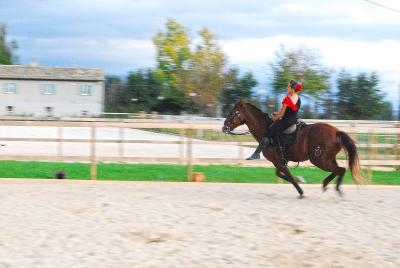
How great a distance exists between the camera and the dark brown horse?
999 cm

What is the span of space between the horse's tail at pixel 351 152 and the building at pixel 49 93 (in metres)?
56.6

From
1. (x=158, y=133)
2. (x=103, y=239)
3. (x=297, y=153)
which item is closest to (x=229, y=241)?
(x=103, y=239)

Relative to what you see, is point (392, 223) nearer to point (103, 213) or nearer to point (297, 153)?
point (297, 153)

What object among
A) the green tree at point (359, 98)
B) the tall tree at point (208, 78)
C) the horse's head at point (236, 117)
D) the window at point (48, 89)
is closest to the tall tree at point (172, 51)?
the tall tree at point (208, 78)

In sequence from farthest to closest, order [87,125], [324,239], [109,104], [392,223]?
[109,104] → [87,125] → [392,223] → [324,239]

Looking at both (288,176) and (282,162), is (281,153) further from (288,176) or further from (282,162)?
(288,176)

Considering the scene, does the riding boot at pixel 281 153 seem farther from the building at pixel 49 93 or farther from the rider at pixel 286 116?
the building at pixel 49 93

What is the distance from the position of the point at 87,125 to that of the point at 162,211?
518 cm

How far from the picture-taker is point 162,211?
8375mm

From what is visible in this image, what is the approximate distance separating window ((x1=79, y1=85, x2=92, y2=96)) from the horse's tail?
57978 mm

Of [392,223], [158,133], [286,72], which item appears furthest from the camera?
[286,72]

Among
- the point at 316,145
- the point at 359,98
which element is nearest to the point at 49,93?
the point at 359,98

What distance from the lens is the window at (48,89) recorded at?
6588cm

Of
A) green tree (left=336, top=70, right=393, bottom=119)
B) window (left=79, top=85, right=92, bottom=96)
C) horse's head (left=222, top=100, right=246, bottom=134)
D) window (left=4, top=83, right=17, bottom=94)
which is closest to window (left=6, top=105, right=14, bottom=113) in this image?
window (left=4, top=83, right=17, bottom=94)
